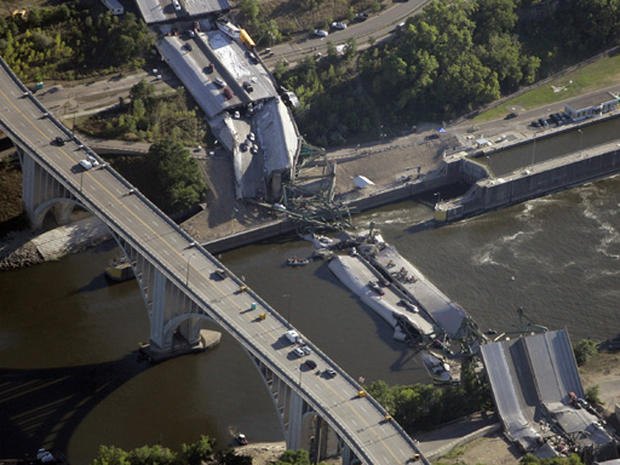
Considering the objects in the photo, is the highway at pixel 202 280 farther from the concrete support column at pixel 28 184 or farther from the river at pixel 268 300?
the river at pixel 268 300

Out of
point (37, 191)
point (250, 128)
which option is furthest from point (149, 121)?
point (37, 191)

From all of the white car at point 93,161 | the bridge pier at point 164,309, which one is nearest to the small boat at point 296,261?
the bridge pier at point 164,309

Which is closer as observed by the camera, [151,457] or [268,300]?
[151,457]

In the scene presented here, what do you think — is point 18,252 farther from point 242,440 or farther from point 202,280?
point 242,440

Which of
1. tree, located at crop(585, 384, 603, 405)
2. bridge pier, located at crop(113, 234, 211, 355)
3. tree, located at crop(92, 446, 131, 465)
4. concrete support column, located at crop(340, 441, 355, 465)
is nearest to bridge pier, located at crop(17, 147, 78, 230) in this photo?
A: bridge pier, located at crop(113, 234, 211, 355)

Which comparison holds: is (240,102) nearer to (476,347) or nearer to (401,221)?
(401,221)

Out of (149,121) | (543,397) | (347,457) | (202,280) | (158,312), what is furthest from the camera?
(149,121)
